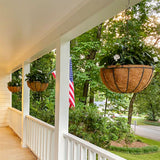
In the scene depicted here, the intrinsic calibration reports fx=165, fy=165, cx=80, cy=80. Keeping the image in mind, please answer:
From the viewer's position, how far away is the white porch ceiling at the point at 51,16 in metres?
1.51

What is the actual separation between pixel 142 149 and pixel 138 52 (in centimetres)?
332

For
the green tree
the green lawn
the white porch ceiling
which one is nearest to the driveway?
the green lawn

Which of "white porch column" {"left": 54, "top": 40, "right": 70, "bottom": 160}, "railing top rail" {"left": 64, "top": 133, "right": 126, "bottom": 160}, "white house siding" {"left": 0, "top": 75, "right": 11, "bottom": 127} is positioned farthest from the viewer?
"white house siding" {"left": 0, "top": 75, "right": 11, "bottom": 127}

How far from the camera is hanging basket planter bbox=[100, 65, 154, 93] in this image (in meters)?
1.08

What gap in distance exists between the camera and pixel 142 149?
3.76 m

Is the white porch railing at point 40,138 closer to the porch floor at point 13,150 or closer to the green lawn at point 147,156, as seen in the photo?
the porch floor at point 13,150

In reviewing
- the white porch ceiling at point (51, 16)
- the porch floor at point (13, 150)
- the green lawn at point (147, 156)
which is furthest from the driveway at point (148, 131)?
the white porch ceiling at point (51, 16)

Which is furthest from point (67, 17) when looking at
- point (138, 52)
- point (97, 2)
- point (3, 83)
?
point (3, 83)

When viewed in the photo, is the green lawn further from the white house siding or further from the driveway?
the white house siding

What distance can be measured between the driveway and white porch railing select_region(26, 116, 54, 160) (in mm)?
2171

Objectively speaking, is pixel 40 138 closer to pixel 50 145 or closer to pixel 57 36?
pixel 50 145

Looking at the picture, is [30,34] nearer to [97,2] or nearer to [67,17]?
[67,17]

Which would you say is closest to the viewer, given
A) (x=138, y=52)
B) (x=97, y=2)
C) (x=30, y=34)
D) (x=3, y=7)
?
(x=138, y=52)

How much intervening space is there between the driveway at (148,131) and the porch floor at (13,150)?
8.05ft
